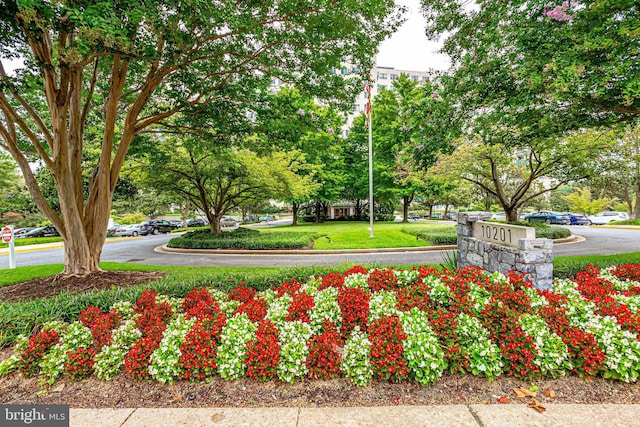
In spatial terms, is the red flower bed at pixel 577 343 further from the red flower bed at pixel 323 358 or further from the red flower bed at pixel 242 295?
the red flower bed at pixel 242 295

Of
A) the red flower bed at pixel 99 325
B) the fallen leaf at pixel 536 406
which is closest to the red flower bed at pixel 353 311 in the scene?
the fallen leaf at pixel 536 406

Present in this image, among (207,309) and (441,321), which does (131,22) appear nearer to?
(207,309)

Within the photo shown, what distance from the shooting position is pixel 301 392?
104 inches

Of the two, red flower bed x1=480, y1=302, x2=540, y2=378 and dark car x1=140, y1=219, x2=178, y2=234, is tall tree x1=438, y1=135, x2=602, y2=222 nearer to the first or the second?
red flower bed x1=480, y1=302, x2=540, y2=378

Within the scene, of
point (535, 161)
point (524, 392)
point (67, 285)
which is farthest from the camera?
point (535, 161)

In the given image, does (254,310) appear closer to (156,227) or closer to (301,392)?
(301,392)

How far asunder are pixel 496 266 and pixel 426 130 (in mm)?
4503

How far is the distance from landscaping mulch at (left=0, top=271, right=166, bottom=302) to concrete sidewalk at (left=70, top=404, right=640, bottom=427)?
12.5ft

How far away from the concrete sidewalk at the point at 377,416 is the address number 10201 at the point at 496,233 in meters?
2.82

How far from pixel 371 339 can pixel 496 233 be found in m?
3.64

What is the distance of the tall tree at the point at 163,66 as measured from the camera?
4.59 meters

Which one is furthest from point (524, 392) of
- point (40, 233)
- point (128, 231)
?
point (40, 233)

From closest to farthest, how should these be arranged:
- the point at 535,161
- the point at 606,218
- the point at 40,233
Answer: the point at 535,161 → the point at 40,233 → the point at 606,218

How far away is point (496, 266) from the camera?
5062mm
